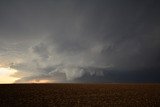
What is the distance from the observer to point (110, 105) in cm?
2680

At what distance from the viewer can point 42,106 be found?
1030 inches

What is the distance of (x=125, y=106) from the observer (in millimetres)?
26328

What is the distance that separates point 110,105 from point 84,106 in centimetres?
310

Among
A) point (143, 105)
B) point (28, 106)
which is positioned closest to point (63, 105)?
point (28, 106)

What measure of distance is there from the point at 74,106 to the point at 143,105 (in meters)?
7.93

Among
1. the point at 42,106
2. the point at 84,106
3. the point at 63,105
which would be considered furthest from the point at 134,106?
the point at 42,106

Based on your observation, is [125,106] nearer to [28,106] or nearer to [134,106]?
[134,106]

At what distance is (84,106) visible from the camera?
2588cm

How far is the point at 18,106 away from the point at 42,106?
8.57ft

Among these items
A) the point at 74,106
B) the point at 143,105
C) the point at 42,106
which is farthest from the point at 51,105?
the point at 143,105

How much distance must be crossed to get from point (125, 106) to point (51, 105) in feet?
27.2

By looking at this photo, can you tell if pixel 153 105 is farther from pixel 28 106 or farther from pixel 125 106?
pixel 28 106

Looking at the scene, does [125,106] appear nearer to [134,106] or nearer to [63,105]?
[134,106]

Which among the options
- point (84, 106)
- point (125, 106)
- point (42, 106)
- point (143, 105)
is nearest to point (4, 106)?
point (42, 106)
